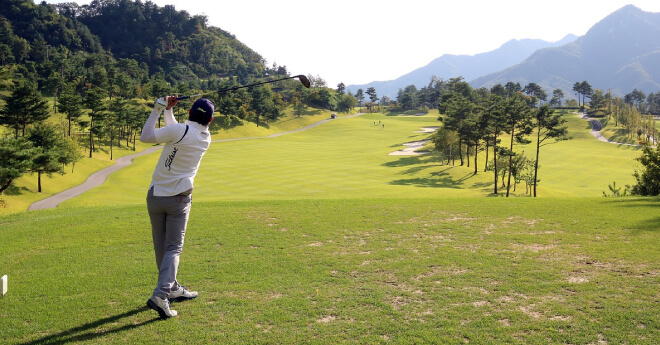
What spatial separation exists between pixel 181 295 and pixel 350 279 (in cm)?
314

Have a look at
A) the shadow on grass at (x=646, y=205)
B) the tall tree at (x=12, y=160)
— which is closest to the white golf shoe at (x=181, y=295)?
the shadow on grass at (x=646, y=205)

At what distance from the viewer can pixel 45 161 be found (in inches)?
1652

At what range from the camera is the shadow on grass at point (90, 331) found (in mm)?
5824

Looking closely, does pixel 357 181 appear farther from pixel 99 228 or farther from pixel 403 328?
pixel 403 328

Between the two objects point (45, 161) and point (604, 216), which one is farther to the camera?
point (45, 161)

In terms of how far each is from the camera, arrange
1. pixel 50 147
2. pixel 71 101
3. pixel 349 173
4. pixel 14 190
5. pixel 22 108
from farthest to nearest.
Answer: pixel 71 101 → pixel 22 108 → pixel 349 173 → pixel 50 147 → pixel 14 190

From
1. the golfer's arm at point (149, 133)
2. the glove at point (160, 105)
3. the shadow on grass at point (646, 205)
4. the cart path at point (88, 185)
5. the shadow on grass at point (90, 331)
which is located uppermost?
the glove at point (160, 105)

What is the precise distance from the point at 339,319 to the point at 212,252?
187 inches

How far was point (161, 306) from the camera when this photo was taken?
6422 mm

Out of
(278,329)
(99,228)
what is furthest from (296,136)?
(278,329)

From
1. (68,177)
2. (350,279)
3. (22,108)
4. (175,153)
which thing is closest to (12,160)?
(68,177)

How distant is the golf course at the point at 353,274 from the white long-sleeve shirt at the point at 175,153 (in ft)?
6.84

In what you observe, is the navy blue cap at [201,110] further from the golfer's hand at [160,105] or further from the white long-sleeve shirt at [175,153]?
the golfer's hand at [160,105]

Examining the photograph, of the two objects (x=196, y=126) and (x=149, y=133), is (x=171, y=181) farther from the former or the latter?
(x=196, y=126)
